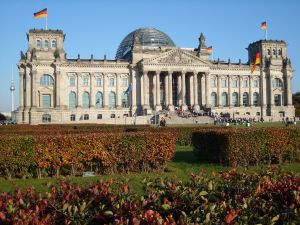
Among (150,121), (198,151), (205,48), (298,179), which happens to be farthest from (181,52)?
(298,179)

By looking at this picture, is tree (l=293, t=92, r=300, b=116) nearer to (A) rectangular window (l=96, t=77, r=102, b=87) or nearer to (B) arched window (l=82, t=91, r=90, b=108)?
(A) rectangular window (l=96, t=77, r=102, b=87)

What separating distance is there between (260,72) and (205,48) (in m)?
17.5

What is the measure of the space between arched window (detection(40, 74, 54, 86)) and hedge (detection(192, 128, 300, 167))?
73941mm

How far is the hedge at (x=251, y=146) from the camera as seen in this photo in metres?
22.2

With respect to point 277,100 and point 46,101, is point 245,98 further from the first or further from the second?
point 46,101

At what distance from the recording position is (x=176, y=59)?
318 feet

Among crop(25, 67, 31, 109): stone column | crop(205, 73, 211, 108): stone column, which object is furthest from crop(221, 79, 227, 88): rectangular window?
crop(25, 67, 31, 109): stone column

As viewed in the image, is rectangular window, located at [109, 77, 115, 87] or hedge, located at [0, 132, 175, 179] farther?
rectangular window, located at [109, 77, 115, 87]

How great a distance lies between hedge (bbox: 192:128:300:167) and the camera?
22.2 meters

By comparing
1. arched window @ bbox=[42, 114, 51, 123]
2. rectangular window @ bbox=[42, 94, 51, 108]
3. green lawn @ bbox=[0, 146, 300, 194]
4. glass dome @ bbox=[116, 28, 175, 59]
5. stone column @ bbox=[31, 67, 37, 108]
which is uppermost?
glass dome @ bbox=[116, 28, 175, 59]

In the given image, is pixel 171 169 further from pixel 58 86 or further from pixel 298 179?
pixel 58 86

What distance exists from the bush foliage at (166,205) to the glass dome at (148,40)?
339ft

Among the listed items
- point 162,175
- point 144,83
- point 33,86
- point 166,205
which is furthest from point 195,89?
point 166,205

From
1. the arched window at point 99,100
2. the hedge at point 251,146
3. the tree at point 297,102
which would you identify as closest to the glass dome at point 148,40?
the arched window at point 99,100
